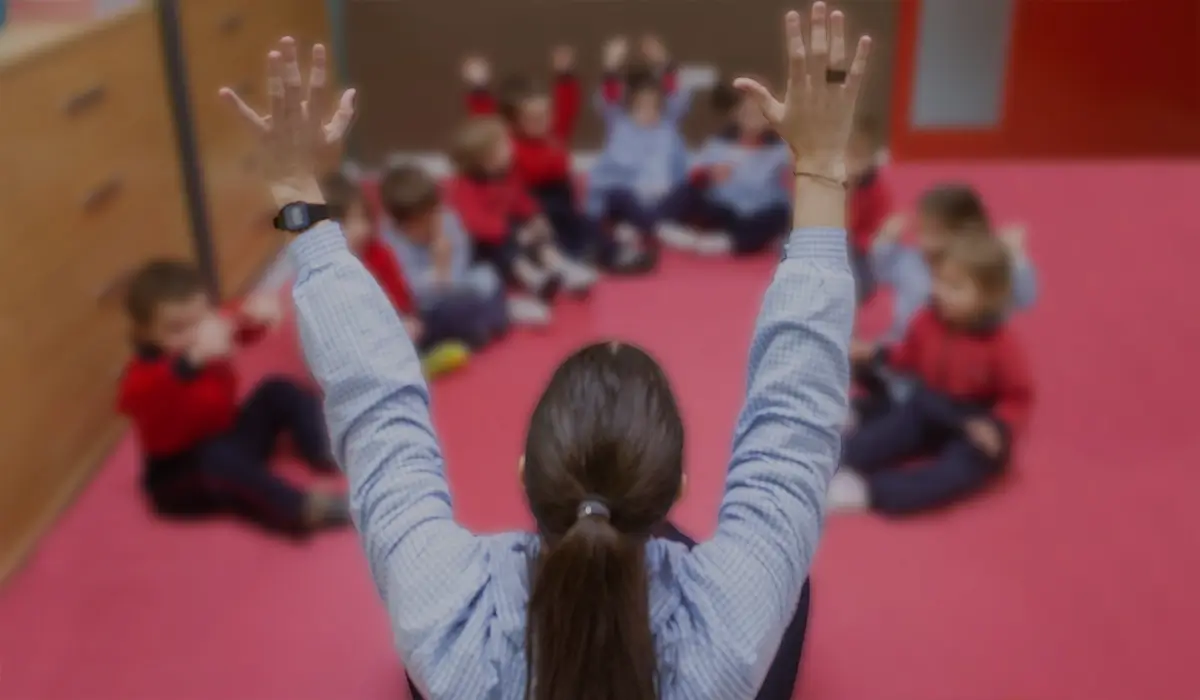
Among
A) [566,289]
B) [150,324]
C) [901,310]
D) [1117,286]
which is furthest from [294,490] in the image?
[1117,286]

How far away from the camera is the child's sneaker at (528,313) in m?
2.73

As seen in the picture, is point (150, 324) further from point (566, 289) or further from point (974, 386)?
A: point (974, 386)

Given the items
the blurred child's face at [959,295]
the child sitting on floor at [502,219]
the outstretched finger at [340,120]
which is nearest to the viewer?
the outstretched finger at [340,120]

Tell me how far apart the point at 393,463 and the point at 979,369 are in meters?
1.39

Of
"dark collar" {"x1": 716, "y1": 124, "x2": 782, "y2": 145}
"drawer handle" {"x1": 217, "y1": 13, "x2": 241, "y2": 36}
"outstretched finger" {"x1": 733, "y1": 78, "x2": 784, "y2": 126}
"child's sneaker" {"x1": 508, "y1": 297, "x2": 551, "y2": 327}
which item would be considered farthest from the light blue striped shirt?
"dark collar" {"x1": 716, "y1": 124, "x2": 782, "y2": 145}

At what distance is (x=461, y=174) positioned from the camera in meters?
2.89

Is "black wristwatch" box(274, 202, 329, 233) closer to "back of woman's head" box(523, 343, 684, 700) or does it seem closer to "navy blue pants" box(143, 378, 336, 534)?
"back of woman's head" box(523, 343, 684, 700)

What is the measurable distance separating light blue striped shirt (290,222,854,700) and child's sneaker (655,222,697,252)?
2.15 m

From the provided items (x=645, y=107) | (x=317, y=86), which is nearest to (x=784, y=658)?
(x=317, y=86)

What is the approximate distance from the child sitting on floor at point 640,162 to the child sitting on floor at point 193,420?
1.35m

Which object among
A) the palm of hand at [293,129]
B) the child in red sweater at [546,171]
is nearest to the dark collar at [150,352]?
the palm of hand at [293,129]

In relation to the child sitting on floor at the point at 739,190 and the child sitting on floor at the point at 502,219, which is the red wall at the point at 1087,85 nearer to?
the child sitting on floor at the point at 739,190

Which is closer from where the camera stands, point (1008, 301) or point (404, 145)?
point (1008, 301)

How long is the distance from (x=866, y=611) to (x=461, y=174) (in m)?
1.54
